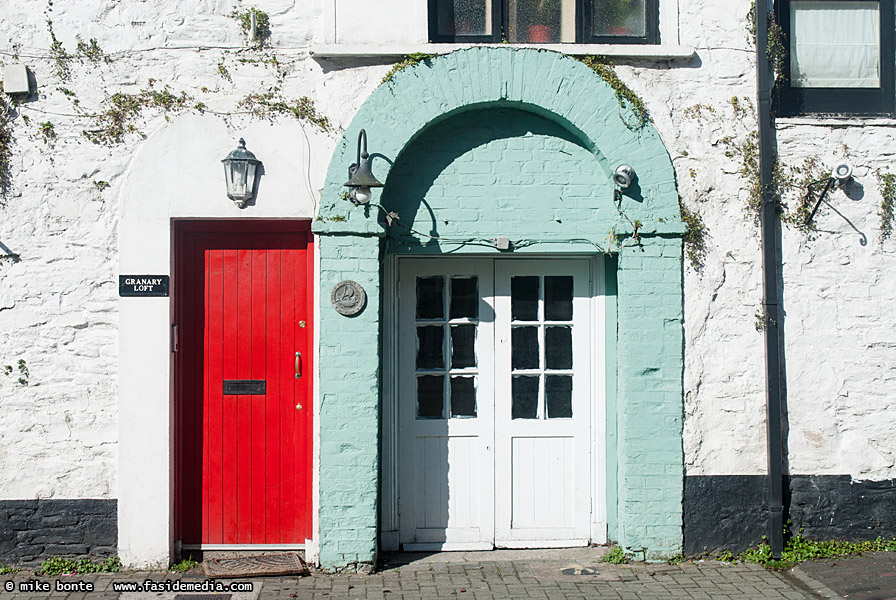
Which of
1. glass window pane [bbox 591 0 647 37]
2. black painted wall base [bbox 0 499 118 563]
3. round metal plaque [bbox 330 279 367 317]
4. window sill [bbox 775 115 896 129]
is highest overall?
glass window pane [bbox 591 0 647 37]

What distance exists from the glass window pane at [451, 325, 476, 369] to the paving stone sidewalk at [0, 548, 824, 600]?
1.50m

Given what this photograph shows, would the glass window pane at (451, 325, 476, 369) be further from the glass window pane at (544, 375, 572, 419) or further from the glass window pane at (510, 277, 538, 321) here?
the glass window pane at (544, 375, 572, 419)

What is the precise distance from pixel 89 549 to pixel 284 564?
1423mm

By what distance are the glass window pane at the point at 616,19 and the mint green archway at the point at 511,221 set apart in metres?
0.55

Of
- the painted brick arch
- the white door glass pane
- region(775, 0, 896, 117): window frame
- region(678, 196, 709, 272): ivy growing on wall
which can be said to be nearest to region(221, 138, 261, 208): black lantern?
the painted brick arch

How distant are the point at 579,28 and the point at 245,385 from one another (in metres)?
3.79

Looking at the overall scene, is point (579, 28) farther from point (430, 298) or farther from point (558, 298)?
point (430, 298)

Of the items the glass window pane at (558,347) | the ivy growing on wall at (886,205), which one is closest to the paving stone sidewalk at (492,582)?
the glass window pane at (558,347)

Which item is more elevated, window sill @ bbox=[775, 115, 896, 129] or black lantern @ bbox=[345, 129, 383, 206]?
window sill @ bbox=[775, 115, 896, 129]

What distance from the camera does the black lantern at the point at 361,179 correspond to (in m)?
5.49

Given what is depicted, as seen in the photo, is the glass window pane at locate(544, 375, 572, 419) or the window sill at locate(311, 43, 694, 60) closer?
the window sill at locate(311, 43, 694, 60)

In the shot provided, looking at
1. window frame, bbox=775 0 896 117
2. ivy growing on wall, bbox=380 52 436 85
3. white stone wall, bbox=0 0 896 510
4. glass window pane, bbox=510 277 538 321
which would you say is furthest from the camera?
window frame, bbox=775 0 896 117

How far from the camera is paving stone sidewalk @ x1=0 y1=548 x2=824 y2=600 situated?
17.6 ft

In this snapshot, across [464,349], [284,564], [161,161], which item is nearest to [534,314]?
[464,349]
